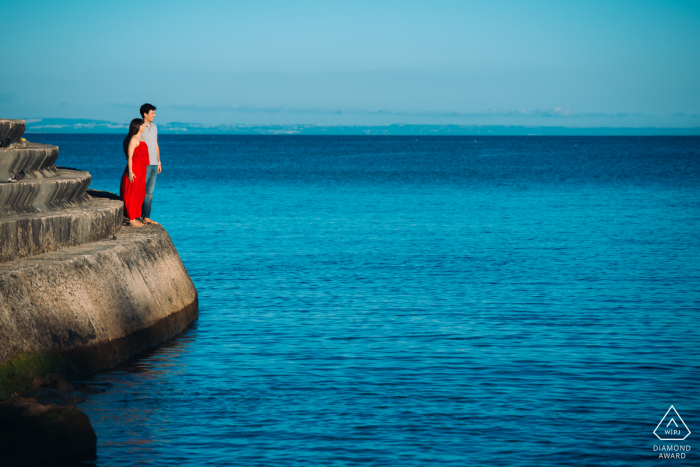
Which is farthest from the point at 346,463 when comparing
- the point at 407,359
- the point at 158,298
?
the point at 158,298

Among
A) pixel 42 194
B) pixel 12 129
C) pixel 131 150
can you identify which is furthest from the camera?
pixel 131 150

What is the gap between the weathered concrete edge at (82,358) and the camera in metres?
7.44

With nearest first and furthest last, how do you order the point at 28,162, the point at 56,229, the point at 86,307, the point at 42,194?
1. the point at 86,307
2. the point at 56,229
3. the point at 42,194
4. the point at 28,162

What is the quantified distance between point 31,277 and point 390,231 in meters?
16.9

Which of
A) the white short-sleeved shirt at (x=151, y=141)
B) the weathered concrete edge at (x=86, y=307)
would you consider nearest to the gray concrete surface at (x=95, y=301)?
the weathered concrete edge at (x=86, y=307)

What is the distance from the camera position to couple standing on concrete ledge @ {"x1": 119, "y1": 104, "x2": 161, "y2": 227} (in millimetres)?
11773

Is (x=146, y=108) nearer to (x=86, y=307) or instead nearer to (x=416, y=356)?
(x=86, y=307)

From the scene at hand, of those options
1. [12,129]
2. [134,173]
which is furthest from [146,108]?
[12,129]

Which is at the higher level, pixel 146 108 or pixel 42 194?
pixel 146 108

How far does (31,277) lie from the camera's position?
815 centimetres

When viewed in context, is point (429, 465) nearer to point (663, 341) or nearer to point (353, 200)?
point (663, 341)

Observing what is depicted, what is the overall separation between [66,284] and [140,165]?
3.76 m

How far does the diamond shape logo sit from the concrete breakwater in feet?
18.0

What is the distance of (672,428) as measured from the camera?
7.52 meters
